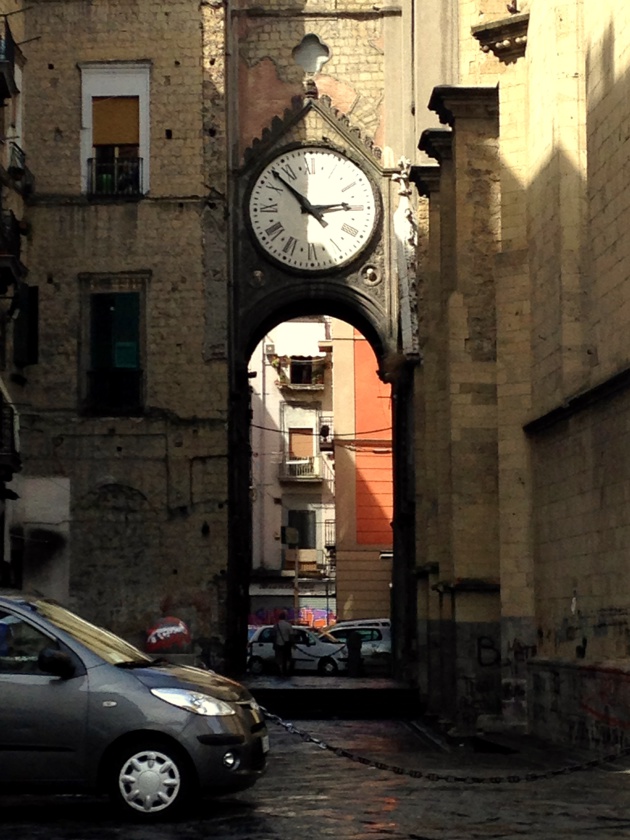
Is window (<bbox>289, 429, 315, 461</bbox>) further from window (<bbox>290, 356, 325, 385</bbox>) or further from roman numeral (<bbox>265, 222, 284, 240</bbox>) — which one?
roman numeral (<bbox>265, 222, 284, 240</bbox>)

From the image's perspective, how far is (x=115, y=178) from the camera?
31.8 metres

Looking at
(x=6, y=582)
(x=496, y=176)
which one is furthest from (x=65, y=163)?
(x=496, y=176)

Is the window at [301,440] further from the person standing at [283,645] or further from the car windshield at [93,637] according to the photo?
the car windshield at [93,637]

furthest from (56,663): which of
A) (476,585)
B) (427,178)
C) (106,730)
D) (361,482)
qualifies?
(361,482)

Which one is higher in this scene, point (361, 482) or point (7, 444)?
point (361, 482)

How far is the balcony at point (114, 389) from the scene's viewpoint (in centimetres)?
3123

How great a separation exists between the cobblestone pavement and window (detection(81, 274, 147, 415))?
16388 millimetres

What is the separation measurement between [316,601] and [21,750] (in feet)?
171

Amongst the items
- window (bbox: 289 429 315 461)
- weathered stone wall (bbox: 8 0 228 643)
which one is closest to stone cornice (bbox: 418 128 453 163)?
weathered stone wall (bbox: 8 0 228 643)

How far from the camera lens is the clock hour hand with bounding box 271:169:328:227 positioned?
31.8 m

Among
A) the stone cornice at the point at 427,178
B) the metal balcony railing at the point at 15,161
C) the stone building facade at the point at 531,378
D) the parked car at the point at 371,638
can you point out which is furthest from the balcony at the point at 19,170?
the parked car at the point at 371,638

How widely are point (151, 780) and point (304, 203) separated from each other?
72.5ft

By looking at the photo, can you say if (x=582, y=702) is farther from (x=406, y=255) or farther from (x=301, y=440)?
(x=301, y=440)

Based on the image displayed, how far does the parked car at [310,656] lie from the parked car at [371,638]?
45 centimetres
